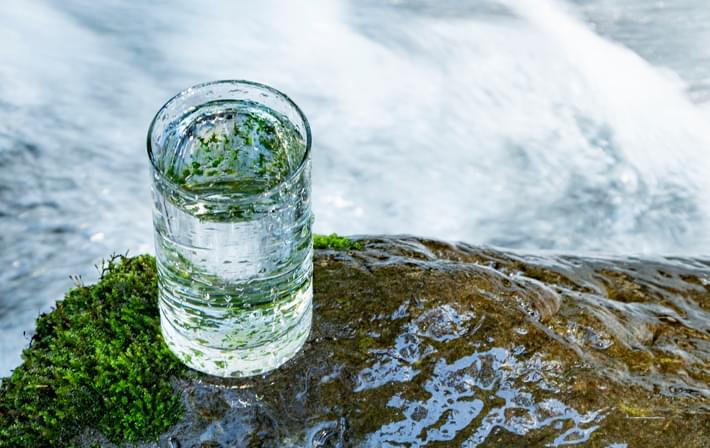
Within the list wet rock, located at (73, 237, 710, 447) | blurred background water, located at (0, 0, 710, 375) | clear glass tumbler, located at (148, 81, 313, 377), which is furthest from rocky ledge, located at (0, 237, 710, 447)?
blurred background water, located at (0, 0, 710, 375)

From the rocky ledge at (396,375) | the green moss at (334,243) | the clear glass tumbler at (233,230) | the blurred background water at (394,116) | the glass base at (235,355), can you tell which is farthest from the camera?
the blurred background water at (394,116)

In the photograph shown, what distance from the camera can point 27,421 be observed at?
138 inches

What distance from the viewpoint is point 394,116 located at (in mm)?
9039

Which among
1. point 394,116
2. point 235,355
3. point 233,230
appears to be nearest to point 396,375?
point 235,355

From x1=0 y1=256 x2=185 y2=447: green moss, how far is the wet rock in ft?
0.40

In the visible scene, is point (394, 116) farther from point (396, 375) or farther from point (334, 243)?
point (396, 375)

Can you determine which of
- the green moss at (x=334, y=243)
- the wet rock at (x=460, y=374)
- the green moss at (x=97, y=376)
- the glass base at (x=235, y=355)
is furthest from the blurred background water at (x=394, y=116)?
the wet rock at (x=460, y=374)

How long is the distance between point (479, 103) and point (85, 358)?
6.30 meters

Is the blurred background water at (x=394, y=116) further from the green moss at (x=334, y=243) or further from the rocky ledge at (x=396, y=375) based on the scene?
the rocky ledge at (x=396, y=375)

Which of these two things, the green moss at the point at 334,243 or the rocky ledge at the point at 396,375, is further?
the green moss at the point at 334,243

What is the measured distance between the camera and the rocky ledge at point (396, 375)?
3.35m

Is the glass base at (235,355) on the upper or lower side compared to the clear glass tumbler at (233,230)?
lower

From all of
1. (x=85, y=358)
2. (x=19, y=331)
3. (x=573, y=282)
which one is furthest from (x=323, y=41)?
(x=85, y=358)

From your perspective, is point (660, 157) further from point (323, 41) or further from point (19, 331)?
point (19, 331)
